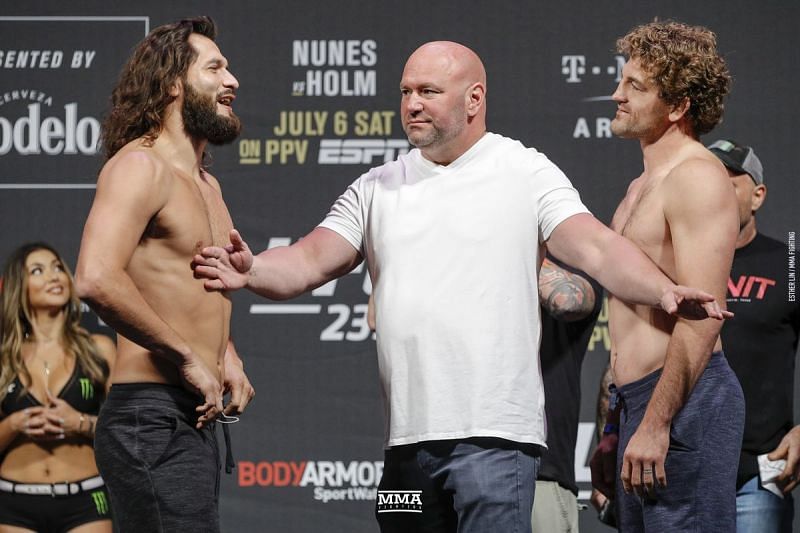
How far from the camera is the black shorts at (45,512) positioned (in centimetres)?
429

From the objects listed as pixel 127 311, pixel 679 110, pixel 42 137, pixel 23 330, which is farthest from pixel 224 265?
pixel 42 137

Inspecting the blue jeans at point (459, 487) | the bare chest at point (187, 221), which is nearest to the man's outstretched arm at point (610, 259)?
the blue jeans at point (459, 487)

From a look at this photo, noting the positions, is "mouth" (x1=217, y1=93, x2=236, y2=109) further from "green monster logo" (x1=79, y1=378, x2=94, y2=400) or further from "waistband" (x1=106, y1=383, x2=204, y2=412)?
"green monster logo" (x1=79, y1=378, x2=94, y2=400)

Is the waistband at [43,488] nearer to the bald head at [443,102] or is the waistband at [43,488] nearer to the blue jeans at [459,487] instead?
the blue jeans at [459,487]

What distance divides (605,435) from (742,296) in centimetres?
108

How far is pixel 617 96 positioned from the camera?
113 inches

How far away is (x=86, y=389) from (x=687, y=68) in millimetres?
2698

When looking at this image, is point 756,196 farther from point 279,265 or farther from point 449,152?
point 279,265

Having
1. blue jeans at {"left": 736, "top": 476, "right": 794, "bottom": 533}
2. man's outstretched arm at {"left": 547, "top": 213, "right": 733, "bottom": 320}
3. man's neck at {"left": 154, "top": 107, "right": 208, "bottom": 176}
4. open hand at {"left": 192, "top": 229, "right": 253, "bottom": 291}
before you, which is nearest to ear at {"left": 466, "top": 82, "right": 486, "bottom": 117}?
man's outstretched arm at {"left": 547, "top": 213, "right": 733, "bottom": 320}

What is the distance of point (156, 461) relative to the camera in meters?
2.57

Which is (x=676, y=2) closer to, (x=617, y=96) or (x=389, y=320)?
(x=617, y=96)

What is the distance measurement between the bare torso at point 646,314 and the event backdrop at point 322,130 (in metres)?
1.84

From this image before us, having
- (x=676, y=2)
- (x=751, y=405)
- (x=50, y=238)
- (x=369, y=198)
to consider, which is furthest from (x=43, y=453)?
(x=676, y=2)

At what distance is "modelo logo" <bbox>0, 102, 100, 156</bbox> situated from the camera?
4.59 m
